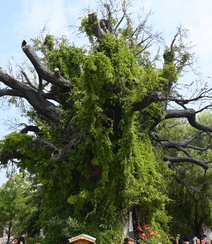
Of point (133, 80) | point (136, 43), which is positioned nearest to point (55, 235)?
point (133, 80)

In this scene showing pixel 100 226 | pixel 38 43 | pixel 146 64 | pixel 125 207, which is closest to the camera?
pixel 100 226

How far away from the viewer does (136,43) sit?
1453cm

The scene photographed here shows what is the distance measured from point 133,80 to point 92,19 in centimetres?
292

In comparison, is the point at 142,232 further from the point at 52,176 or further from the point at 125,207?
the point at 52,176

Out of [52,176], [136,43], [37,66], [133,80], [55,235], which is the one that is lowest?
[55,235]

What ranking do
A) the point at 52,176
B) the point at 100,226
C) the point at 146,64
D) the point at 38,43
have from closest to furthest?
the point at 100,226
the point at 52,176
the point at 146,64
the point at 38,43

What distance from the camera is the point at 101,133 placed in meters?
10.4

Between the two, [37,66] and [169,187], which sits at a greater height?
[37,66]

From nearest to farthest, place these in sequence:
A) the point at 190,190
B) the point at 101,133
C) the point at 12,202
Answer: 1. the point at 101,133
2. the point at 190,190
3. the point at 12,202

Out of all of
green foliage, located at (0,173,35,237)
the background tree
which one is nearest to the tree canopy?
the background tree

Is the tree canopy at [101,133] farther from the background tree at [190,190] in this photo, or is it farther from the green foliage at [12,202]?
the green foliage at [12,202]

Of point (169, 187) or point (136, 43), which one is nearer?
point (136, 43)

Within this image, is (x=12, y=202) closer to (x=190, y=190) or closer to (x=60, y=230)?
(x=190, y=190)

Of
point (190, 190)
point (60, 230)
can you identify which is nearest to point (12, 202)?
point (190, 190)
